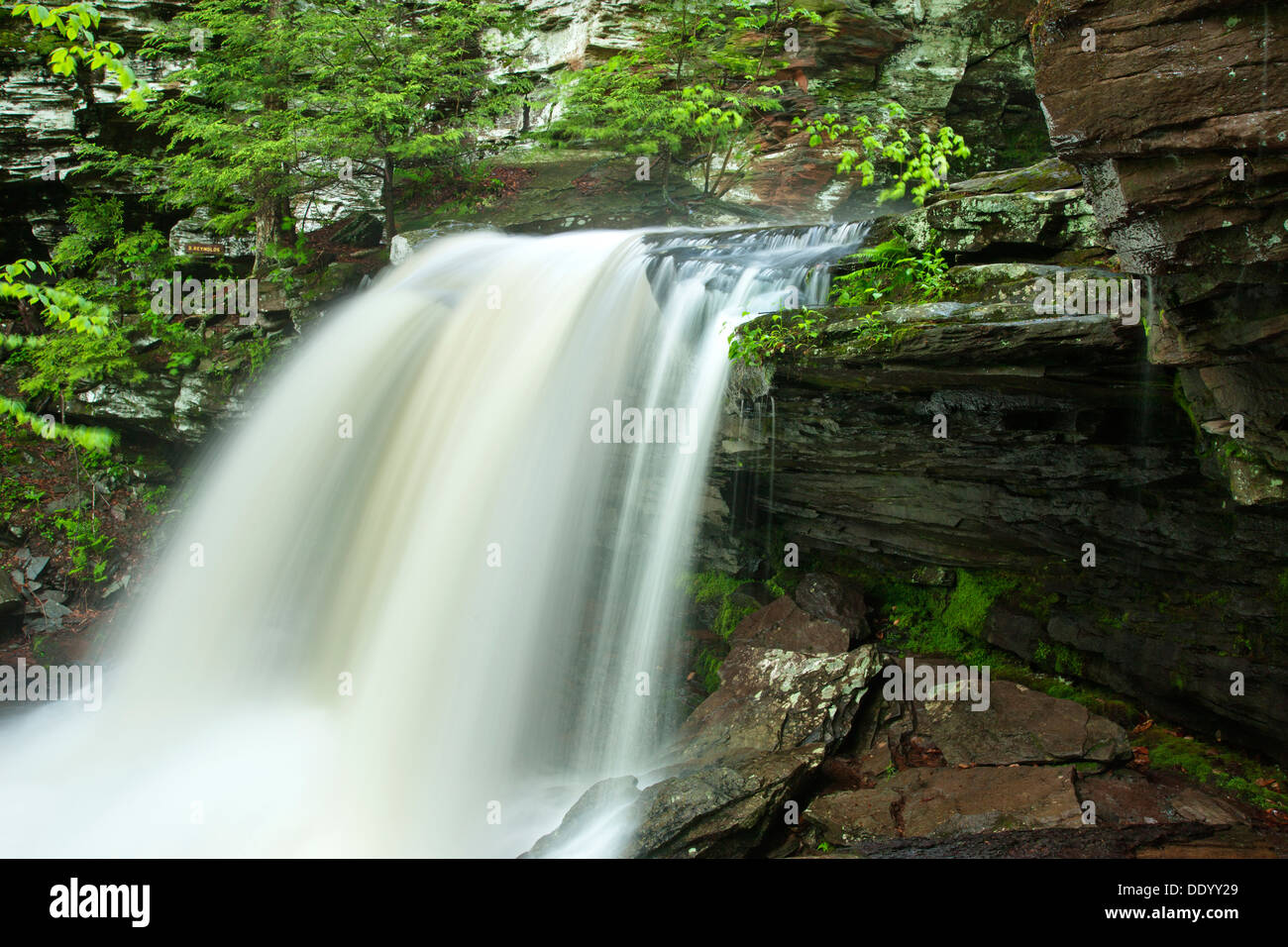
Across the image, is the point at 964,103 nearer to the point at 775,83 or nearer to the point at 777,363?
the point at 775,83

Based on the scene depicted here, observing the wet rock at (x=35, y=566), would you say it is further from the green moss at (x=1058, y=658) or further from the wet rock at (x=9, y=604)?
the green moss at (x=1058, y=658)

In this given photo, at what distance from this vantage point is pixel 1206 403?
14.6 ft

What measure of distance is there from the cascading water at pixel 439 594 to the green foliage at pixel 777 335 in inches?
33.0

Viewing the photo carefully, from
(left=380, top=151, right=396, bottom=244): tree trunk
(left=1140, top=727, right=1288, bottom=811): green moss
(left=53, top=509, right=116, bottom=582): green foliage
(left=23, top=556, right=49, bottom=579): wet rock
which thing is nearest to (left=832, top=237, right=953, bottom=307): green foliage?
(left=1140, top=727, right=1288, bottom=811): green moss

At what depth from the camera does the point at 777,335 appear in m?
5.84

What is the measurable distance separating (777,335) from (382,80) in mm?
7541

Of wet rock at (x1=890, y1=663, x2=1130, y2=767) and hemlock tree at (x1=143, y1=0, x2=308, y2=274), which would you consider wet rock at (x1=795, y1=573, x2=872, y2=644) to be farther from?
hemlock tree at (x1=143, y1=0, x2=308, y2=274)

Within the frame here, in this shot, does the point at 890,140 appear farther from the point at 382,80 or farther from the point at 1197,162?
the point at 1197,162

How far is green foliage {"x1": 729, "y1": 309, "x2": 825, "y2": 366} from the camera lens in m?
5.66

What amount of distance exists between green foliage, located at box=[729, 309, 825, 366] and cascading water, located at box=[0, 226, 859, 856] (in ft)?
2.75

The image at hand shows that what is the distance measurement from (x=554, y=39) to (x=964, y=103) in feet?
22.9

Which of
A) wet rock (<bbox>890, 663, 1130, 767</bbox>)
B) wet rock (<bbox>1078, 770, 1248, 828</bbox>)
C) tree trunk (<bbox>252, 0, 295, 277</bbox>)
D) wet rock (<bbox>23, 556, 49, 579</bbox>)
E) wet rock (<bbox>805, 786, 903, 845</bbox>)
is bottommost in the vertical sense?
wet rock (<bbox>805, 786, 903, 845</bbox>)
